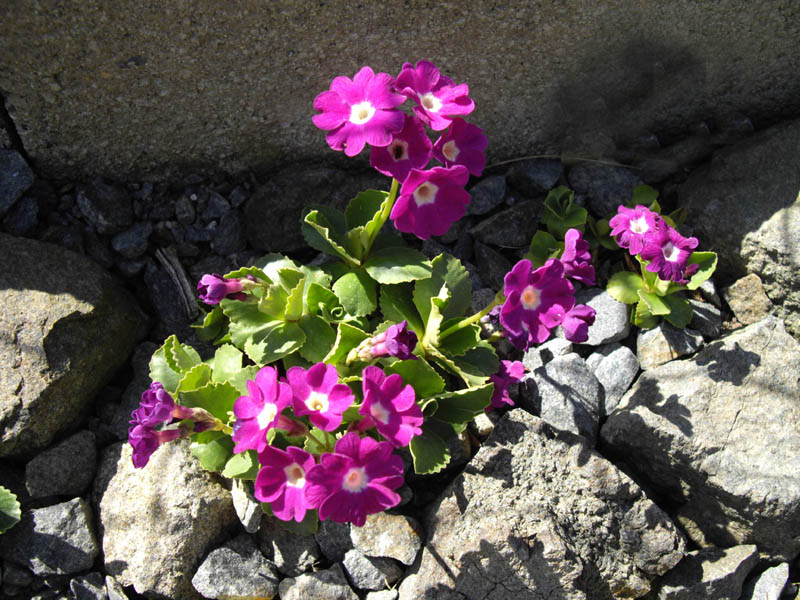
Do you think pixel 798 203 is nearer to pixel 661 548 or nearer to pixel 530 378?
pixel 530 378

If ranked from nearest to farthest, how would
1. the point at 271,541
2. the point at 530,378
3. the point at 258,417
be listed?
the point at 258,417 → the point at 271,541 → the point at 530,378

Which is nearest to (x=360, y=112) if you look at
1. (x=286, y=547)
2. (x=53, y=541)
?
(x=286, y=547)

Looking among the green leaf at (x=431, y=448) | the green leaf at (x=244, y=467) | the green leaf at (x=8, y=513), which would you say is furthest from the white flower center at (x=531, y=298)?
the green leaf at (x=8, y=513)

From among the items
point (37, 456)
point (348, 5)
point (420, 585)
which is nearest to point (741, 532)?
point (420, 585)

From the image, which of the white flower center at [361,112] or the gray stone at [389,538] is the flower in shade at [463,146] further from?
the gray stone at [389,538]

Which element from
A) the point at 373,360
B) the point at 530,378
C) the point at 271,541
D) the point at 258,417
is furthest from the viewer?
the point at 530,378

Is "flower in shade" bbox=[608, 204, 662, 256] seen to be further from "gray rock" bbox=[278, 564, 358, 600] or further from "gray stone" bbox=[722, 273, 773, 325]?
"gray rock" bbox=[278, 564, 358, 600]

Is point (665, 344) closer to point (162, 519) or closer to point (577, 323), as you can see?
point (577, 323)
